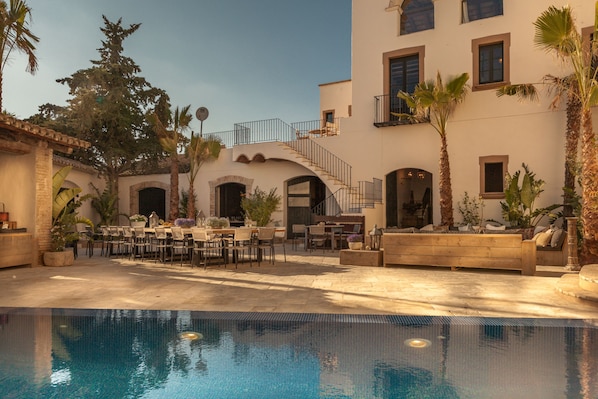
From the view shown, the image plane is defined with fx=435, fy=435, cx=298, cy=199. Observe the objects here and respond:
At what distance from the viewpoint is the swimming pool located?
2811mm

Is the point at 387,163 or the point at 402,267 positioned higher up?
the point at 387,163

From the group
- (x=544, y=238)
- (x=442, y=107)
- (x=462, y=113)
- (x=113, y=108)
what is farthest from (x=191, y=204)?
(x=544, y=238)

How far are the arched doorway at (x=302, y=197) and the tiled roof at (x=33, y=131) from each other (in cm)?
816

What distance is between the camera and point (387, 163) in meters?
13.6

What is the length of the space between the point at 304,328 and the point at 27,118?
59.1 ft

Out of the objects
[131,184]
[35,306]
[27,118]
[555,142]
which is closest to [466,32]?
[555,142]

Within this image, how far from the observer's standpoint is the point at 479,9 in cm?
1259

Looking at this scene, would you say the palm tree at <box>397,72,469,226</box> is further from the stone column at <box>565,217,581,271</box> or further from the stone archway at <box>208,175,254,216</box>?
the stone archway at <box>208,175,254,216</box>

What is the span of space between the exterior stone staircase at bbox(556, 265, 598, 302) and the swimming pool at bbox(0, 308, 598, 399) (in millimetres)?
1151

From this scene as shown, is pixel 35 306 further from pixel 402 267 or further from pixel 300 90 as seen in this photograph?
pixel 300 90

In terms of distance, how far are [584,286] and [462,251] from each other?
8.40 ft

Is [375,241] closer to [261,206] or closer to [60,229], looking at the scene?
[60,229]

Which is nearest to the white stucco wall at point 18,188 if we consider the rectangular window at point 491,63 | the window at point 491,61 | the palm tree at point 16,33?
the palm tree at point 16,33

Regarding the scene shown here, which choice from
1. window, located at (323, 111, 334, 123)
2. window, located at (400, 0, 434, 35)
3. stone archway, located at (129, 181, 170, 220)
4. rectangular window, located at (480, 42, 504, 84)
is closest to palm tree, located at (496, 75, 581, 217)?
rectangular window, located at (480, 42, 504, 84)
